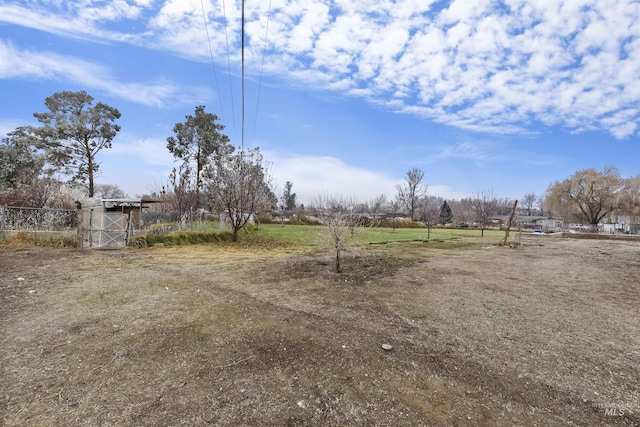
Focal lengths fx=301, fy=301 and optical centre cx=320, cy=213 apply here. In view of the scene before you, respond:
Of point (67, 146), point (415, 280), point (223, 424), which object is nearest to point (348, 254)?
point (415, 280)

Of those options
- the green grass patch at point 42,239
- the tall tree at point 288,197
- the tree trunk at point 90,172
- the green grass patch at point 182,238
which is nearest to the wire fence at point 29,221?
the green grass patch at point 42,239

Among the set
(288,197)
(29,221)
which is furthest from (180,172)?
(288,197)

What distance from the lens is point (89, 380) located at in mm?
2646

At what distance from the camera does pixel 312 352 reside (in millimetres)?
3184

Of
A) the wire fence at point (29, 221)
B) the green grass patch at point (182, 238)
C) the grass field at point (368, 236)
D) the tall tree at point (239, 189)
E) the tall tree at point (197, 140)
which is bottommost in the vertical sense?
the grass field at point (368, 236)

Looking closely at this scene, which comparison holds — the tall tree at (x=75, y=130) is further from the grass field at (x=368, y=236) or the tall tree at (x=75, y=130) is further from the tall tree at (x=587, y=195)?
the tall tree at (x=587, y=195)

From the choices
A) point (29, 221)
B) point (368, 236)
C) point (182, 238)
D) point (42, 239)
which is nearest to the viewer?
point (42, 239)

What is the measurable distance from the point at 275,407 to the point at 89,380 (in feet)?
5.62

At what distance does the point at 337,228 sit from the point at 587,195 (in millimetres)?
47860

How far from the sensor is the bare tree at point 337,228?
7.05 meters

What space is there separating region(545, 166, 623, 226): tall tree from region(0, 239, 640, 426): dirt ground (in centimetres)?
4426

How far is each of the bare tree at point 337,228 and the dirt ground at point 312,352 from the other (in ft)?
3.15

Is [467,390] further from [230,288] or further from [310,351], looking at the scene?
[230,288]

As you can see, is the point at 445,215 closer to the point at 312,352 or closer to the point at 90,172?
the point at 90,172
